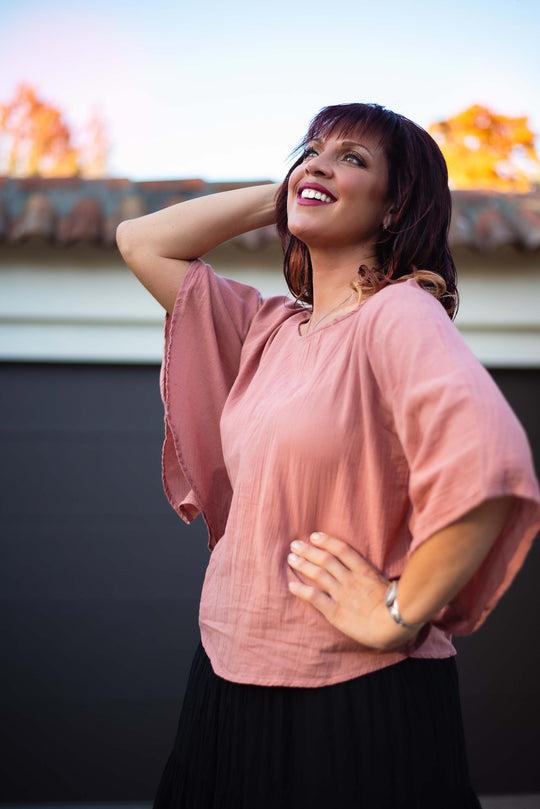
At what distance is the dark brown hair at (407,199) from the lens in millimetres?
1463

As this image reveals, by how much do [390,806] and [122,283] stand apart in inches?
123

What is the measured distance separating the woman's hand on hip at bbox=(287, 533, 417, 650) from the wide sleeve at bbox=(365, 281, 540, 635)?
136mm

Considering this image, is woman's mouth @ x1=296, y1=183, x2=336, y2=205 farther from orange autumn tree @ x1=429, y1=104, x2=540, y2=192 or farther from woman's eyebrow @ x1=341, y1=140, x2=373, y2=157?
orange autumn tree @ x1=429, y1=104, x2=540, y2=192

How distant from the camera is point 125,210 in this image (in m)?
3.79

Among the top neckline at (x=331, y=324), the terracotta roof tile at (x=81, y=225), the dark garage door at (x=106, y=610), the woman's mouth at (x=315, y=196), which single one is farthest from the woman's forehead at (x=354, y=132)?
the dark garage door at (x=106, y=610)

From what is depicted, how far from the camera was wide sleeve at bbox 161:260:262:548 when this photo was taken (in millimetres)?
1690

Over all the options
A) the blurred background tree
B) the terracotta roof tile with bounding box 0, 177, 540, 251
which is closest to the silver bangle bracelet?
the terracotta roof tile with bounding box 0, 177, 540, 251

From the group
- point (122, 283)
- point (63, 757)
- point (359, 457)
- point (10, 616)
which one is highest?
point (359, 457)

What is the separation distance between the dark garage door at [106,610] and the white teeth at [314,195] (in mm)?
2712

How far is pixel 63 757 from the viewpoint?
12.7ft

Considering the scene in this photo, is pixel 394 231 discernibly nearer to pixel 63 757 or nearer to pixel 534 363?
pixel 534 363

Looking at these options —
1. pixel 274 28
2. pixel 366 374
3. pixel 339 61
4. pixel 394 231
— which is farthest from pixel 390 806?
pixel 274 28

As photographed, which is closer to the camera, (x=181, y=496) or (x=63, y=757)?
(x=181, y=496)

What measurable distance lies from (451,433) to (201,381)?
80 centimetres
